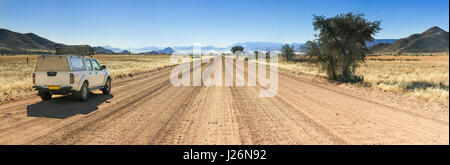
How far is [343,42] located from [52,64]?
18426mm

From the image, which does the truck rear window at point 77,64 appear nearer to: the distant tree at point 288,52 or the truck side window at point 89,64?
the truck side window at point 89,64

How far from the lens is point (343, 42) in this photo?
766 inches

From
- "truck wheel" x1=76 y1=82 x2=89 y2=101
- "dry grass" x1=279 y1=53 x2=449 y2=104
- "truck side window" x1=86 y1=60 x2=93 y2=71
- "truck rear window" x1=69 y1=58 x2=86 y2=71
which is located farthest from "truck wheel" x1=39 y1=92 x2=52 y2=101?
"dry grass" x1=279 y1=53 x2=449 y2=104

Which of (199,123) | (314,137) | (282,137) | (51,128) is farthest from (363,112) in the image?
(51,128)

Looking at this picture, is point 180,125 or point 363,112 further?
point 363,112

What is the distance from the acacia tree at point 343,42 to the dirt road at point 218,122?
10.1 metres

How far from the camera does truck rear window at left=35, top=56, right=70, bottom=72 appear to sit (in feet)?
30.5

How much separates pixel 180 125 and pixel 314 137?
3.14m

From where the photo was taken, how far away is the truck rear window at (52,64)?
930 centimetres

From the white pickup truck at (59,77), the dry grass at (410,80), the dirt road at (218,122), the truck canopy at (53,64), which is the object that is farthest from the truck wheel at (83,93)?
the dry grass at (410,80)

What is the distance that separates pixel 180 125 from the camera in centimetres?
639

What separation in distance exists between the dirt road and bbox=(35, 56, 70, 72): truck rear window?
124 cm
